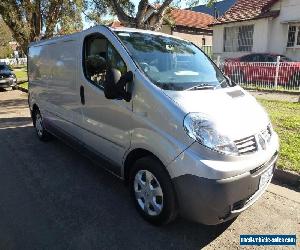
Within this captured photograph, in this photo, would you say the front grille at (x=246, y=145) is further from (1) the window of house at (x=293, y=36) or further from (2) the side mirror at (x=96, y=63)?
(1) the window of house at (x=293, y=36)

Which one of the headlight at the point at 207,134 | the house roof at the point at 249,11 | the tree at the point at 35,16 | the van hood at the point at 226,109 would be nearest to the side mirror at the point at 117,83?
the van hood at the point at 226,109

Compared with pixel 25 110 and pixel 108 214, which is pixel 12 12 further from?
pixel 108 214

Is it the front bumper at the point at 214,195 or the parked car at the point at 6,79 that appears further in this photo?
the parked car at the point at 6,79

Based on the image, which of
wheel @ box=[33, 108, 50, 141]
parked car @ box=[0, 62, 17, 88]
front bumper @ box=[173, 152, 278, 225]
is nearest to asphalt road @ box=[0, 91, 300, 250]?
front bumper @ box=[173, 152, 278, 225]

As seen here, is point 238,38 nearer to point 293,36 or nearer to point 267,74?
point 293,36

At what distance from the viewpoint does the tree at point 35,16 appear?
18141 mm

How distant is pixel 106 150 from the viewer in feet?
13.6

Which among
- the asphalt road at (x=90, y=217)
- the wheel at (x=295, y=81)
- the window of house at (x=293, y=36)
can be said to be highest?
the window of house at (x=293, y=36)

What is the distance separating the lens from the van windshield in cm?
362

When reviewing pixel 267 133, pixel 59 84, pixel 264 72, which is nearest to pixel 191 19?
pixel 264 72

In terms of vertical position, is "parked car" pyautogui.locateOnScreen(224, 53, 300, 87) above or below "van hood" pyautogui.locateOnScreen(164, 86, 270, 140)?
below

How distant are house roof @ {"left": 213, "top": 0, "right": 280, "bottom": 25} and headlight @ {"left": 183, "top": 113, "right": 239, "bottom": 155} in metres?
20.6

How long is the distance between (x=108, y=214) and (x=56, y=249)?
788 mm

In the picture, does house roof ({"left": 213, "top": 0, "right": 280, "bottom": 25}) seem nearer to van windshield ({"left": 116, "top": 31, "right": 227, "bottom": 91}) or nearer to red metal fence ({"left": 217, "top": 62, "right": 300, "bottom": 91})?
red metal fence ({"left": 217, "top": 62, "right": 300, "bottom": 91})
